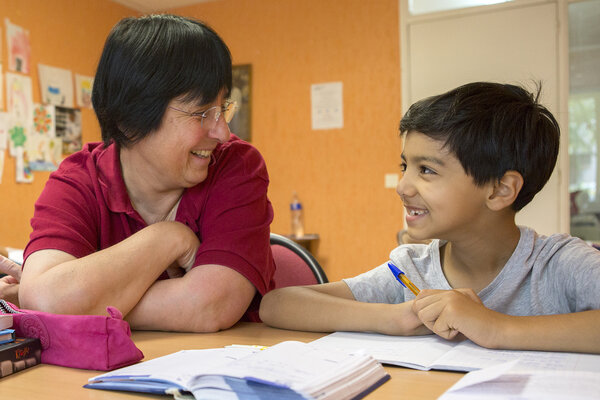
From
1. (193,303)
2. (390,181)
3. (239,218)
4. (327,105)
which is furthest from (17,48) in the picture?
(193,303)

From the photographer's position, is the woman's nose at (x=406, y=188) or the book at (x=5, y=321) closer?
the book at (x=5, y=321)

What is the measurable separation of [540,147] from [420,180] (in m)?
0.27

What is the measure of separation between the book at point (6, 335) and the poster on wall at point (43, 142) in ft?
12.0

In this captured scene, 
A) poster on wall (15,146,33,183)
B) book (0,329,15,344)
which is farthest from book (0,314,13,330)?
poster on wall (15,146,33,183)

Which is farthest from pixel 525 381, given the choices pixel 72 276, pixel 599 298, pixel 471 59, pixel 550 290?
pixel 471 59

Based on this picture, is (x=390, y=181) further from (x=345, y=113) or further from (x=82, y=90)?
(x=82, y=90)

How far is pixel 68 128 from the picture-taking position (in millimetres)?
4539

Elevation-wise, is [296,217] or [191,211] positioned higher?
[191,211]

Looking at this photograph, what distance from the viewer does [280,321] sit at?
1154 millimetres

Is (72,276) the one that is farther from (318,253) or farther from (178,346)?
(318,253)

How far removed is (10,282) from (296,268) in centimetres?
72

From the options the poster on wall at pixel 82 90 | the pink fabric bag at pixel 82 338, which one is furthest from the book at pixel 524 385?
the poster on wall at pixel 82 90

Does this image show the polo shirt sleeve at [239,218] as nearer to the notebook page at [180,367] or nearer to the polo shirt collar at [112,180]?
the polo shirt collar at [112,180]

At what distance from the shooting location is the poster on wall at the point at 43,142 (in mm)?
4211
